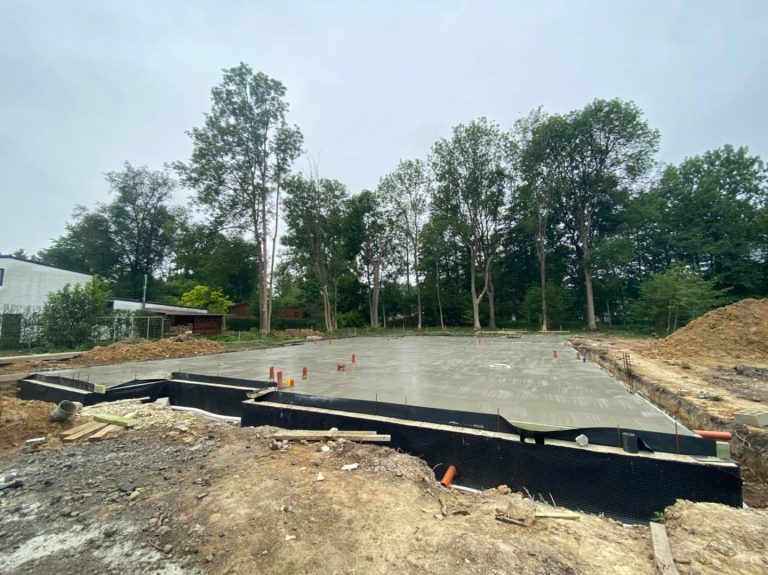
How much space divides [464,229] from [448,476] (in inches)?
1077

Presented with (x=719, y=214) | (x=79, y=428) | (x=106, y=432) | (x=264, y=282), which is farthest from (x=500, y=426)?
(x=719, y=214)

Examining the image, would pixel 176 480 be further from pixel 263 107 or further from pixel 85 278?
pixel 263 107

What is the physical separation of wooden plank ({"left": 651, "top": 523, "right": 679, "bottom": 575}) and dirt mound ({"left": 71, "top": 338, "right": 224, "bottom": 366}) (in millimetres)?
13528

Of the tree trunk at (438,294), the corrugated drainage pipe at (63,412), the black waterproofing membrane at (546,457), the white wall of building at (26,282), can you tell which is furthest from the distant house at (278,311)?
the black waterproofing membrane at (546,457)

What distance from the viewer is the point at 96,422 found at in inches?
185

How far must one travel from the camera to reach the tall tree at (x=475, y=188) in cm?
2773

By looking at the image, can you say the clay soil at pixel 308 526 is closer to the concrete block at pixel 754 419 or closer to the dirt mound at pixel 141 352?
the concrete block at pixel 754 419

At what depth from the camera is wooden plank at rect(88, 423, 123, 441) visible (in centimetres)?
428

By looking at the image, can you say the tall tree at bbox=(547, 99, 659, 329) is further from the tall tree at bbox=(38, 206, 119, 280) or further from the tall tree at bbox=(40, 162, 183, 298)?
the tall tree at bbox=(38, 206, 119, 280)

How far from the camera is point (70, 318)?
1341 centimetres

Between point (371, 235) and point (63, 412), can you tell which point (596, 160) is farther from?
point (63, 412)

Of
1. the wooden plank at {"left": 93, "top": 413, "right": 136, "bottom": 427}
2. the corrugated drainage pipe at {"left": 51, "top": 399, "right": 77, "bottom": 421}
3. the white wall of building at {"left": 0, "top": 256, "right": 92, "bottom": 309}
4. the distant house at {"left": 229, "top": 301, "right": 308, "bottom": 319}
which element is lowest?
the wooden plank at {"left": 93, "top": 413, "right": 136, "bottom": 427}

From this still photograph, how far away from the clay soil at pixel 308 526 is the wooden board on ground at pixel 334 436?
31 cm

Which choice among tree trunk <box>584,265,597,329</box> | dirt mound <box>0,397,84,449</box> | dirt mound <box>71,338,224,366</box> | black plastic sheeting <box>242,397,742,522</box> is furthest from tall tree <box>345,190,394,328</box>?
black plastic sheeting <box>242,397,742,522</box>
